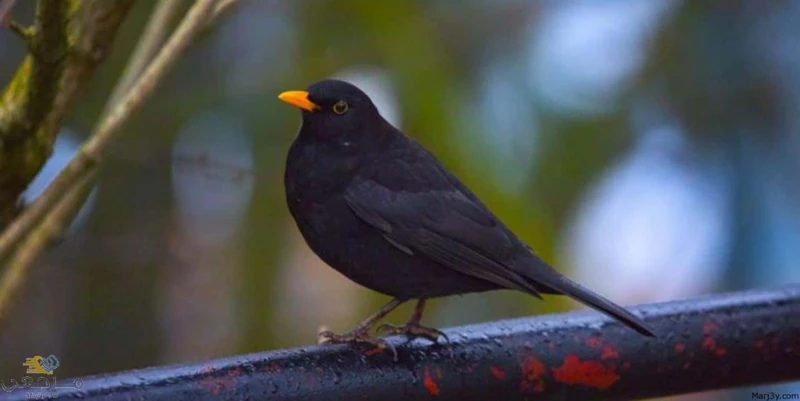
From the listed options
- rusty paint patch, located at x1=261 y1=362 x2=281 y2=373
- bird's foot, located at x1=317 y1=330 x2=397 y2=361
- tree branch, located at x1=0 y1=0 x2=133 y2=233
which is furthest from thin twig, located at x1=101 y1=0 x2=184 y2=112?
rusty paint patch, located at x1=261 y1=362 x2=281 y2=373

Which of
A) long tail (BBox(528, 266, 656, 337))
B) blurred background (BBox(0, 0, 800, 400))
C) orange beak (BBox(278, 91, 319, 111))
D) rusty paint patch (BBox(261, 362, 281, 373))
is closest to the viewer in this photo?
rusty paint patch (BBox(261, 362, 281, 373))

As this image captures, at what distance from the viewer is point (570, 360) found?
203cm

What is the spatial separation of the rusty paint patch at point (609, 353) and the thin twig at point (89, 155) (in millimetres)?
1004

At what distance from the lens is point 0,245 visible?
214 centimetres

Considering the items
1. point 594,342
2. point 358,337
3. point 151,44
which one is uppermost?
point 151,44

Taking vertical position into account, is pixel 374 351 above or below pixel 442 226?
below

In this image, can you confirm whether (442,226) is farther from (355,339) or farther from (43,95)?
(43,95)

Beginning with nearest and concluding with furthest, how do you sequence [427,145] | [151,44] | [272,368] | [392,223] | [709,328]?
[272,368] → [709,328] → [151,44] → [392,223] → [427,145]

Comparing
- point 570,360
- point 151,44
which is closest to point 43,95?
point 151,44

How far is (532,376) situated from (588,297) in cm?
40

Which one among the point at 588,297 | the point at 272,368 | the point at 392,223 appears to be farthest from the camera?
the point at 392,223

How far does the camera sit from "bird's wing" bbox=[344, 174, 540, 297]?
271cm

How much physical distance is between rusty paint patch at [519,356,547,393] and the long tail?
202mm

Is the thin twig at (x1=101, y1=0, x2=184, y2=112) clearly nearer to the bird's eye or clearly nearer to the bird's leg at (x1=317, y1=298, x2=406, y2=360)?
the bird's eye
